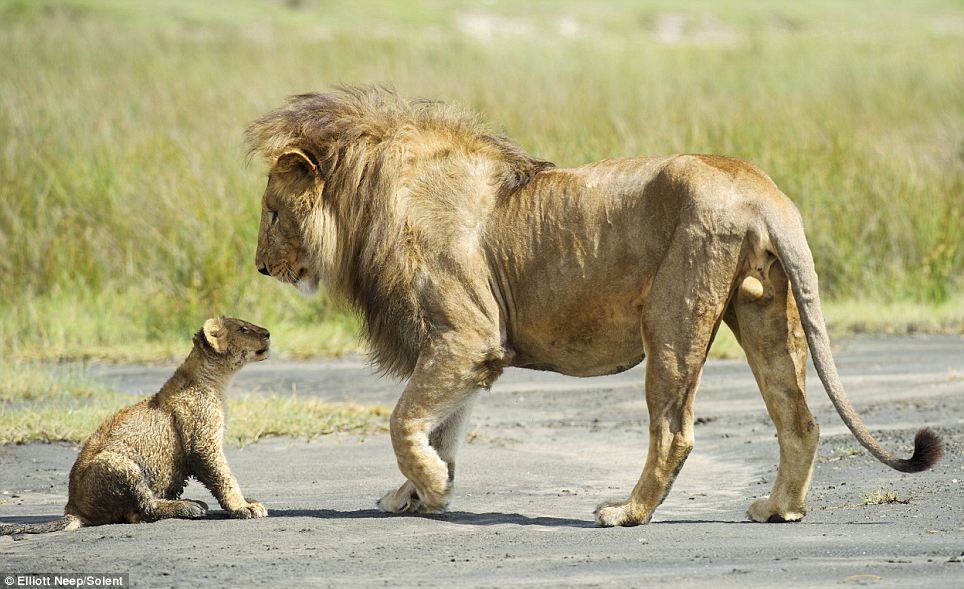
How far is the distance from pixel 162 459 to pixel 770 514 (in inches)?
107

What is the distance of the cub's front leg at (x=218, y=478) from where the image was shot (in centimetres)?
664

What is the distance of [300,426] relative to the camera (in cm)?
929

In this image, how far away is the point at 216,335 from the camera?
7047 millimetres

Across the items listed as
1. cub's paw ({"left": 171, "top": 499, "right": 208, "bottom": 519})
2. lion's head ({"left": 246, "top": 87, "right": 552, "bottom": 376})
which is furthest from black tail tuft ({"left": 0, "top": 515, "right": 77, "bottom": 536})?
lion's head ({"left": 246, "top": 87, "right": 552, "bottom": 376})

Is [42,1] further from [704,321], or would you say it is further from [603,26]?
[704,321]

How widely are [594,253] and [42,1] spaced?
3914 cm

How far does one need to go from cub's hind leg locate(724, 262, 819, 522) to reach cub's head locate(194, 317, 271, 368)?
2.28 metres

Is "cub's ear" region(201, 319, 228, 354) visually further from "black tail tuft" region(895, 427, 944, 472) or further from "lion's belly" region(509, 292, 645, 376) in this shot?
"black tail tuft" region(895, 427, 944, 472)

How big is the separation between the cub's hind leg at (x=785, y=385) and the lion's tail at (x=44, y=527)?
2999mm

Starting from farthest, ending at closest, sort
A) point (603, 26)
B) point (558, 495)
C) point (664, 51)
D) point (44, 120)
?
point (603, 26), point (664, 51), point (44, 120), point (558, 495)

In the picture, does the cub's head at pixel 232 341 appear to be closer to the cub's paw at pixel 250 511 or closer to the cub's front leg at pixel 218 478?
the cub's front leg at pixel 218 478

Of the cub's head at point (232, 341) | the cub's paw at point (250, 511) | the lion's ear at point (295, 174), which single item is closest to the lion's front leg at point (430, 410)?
the cub's paw at point (250, 511)

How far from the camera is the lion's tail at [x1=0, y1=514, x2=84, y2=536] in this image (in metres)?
6.42

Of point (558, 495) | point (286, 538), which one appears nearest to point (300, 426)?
point (558, 495)
